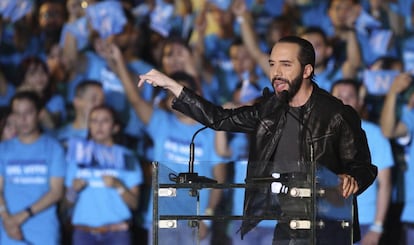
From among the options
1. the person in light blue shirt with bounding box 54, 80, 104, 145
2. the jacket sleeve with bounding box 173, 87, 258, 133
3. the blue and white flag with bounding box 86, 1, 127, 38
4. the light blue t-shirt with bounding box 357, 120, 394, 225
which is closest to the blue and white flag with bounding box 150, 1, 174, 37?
the blue and white flag with bounding box 86, 1, 127, 38

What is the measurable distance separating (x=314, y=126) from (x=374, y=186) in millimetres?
3274

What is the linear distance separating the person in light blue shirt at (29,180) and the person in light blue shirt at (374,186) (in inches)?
82.6

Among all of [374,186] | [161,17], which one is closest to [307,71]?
[374,186]

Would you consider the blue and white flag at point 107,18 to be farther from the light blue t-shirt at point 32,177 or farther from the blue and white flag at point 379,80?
the blue and white flag at point 379,80

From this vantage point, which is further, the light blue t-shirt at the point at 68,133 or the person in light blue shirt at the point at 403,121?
the light blue t-shirt at the point at 68,133

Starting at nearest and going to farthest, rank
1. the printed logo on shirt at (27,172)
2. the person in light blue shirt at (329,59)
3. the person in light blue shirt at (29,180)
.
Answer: the person in light blue shirt at (329,59), the person in light blue shirt at (29,180), the printed logo on shirt at (27,172)

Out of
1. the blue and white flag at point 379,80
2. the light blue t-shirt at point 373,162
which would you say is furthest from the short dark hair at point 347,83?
the light blue t-shirt at point 373,162

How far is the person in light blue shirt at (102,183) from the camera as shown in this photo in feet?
24.6

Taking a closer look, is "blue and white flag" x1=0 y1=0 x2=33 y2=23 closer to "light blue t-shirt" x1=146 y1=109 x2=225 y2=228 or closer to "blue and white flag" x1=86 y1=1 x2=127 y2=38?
"blue and white flag" x1=86 y1=1 x2=127 y2=38

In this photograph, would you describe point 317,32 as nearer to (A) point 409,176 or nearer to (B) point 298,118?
(A) point 409,176

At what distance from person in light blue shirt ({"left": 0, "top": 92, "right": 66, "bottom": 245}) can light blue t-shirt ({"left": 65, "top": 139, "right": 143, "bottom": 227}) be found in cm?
13

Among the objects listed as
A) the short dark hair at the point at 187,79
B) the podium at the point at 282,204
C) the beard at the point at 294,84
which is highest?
the short dark hair at the point at 187,79

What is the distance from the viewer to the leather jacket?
3.98 m

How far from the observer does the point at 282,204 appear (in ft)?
11.8
